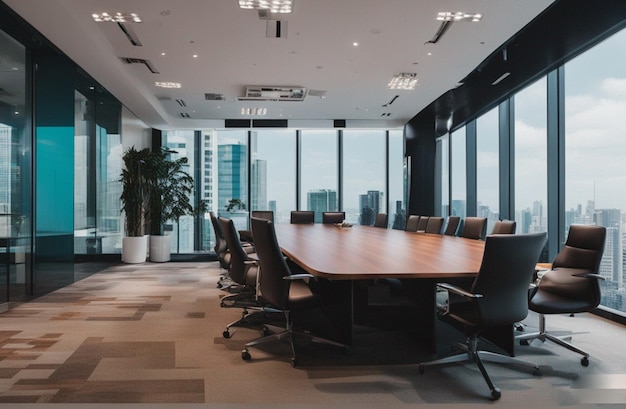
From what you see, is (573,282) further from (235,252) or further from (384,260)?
(235,252)

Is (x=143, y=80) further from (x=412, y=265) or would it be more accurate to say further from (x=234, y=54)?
(x=412, y=265)

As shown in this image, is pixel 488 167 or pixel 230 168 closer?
pixel 488 167

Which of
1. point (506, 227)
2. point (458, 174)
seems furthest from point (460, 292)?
point (458, 174)

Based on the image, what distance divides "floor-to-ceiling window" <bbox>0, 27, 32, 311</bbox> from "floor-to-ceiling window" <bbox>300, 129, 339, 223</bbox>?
21.5ft

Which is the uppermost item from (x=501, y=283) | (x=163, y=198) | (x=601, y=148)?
(x=601, y=148)

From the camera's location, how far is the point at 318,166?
35.7 ft

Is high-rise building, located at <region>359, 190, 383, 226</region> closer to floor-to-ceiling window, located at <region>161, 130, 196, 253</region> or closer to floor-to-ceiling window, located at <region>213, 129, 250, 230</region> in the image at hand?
floor-to-ceiling window, located at <region>213, 129, 250, 230</region>

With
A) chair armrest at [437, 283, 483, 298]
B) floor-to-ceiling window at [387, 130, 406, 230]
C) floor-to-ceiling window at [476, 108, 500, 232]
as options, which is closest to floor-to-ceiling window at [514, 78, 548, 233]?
floor-to-ceiling window at [476, 108, 500, 232]

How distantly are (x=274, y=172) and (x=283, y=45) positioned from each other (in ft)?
18.0

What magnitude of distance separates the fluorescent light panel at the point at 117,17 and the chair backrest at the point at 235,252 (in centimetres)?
258

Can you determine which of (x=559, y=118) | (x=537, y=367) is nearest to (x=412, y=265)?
(x=537, y=367)

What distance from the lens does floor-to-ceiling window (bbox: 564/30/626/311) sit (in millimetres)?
4453

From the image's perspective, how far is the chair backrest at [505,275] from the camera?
7.64 feet

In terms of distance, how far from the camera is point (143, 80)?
23.2 feet
